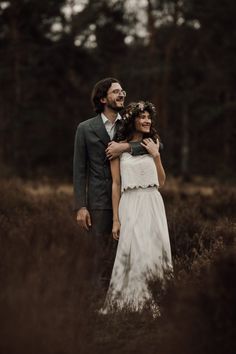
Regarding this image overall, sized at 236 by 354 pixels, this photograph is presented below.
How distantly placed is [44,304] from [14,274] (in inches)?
12.6

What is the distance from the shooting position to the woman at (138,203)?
5266mm

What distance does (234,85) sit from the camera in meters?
22.8

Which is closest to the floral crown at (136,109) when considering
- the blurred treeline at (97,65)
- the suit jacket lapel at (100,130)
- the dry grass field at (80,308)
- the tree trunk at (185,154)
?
the suit jacket lapel at (100,130)

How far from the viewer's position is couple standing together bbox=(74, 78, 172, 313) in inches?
207

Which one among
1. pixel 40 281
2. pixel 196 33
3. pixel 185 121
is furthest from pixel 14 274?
pixel 185 121

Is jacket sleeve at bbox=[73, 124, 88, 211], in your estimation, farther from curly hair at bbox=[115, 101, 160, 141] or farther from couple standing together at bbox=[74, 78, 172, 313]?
curly hair at bbox=[115, 101, 160, 141]

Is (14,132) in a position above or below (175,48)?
below

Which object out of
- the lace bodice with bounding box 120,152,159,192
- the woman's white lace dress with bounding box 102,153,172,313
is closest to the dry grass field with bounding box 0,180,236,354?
the woman's white lace dress with bounding box 102,153,172,313

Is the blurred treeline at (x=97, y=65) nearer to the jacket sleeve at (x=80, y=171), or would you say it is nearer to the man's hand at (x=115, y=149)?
the jacket sleeve at (x=80, y=171)

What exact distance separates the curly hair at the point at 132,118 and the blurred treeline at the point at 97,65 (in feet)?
45.4

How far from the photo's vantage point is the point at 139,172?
5.25 metres

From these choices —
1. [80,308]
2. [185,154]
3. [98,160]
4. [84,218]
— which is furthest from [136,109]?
[185,154]

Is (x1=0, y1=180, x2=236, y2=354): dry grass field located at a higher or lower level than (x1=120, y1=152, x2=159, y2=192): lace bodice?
lower

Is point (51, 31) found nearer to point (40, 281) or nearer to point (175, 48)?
point (175, 48)
